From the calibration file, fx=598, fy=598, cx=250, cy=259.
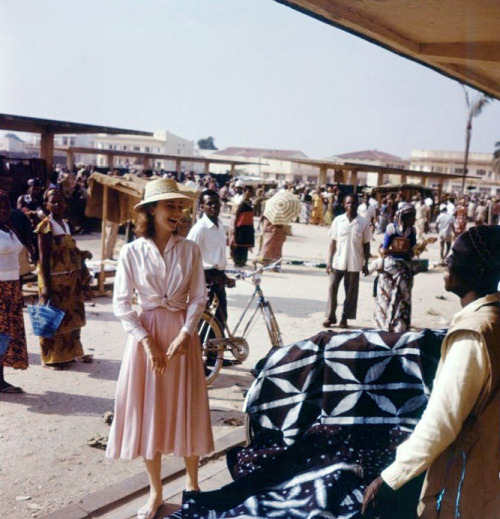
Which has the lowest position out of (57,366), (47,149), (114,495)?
(114,495)

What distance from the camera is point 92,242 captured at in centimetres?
1622

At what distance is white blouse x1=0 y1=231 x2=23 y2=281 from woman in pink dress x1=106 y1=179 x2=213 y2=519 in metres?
2.23

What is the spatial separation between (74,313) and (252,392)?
357 centimetres

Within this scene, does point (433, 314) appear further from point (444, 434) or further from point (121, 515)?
point (444, 434)

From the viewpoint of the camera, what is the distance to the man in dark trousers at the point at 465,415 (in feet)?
6.53

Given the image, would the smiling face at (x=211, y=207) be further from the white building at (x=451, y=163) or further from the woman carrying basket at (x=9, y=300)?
the white building at (x=451, y=163)

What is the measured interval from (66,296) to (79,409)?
53.9 inches

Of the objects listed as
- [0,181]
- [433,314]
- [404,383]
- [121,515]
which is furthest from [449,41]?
[0,181]

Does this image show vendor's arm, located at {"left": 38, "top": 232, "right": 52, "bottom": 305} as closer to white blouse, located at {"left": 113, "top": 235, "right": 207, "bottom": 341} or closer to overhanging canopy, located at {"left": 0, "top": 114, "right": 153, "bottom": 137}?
white blouse, located at {"left": 113, "top": 235, "right": 207, "bottom": 341}

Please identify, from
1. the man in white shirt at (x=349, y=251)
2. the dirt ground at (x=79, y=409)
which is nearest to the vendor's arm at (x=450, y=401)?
the dirt ground at (x=79, y=409)

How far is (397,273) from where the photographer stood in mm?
7141

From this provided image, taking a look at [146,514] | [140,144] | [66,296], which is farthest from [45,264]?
[140,144]

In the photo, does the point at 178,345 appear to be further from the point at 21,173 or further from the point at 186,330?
the point at 21,173

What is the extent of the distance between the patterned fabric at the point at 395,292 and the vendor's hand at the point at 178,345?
4223 mm
